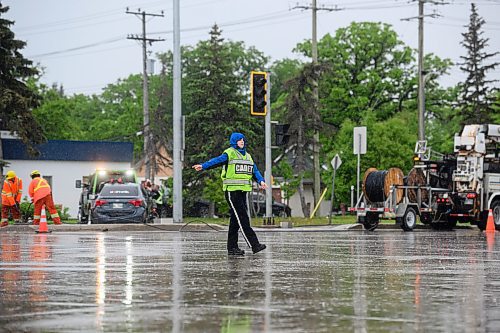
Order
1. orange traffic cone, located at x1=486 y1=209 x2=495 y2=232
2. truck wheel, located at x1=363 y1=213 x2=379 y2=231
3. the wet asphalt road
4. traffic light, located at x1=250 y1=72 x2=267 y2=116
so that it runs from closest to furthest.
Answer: the wet asphalt road < orange traffic cone, located at x1=486 y1=209 x2=495 y2=232 < traffic light, located at x1=250 y1=72 x2=267 y2=116 < truck wheel, located at x1=363 y1=213 x2=379 y2=231

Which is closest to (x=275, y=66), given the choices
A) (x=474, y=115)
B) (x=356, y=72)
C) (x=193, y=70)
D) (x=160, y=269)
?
(x=356, y=72)

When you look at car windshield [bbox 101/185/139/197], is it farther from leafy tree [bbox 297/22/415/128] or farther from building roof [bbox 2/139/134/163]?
leafy tree [bbox 297/22/415/128]

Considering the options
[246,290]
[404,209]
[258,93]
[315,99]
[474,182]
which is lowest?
[404,209]

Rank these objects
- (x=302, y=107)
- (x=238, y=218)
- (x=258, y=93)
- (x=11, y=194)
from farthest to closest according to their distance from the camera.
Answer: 1. (x=302, y=107)
2. (x=11, y=194)
3. (x=258, y=93)
4. (x=238, y=218)

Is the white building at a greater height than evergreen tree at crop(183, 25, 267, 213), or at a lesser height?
Answer: lesser

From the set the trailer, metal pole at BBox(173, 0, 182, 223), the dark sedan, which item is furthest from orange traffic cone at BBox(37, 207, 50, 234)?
the trailer

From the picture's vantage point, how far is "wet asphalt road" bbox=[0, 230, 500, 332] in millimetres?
8219

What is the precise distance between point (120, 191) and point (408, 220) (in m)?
9.20

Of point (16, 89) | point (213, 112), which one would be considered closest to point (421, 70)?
point (213, 112)

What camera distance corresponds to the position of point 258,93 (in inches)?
1234

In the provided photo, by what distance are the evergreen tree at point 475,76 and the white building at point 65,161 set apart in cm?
2655

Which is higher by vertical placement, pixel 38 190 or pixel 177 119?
pixel 177 119

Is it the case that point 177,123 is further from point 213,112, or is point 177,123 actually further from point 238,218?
point 213,112

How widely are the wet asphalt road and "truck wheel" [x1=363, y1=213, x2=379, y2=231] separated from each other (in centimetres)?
1518
